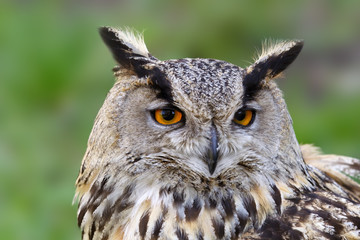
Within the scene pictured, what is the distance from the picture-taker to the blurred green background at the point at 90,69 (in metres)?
3.16

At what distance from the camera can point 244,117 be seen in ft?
5.93

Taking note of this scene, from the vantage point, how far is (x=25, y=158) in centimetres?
327

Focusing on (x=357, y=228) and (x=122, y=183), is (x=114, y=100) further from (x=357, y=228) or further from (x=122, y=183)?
(x=357, y=228)

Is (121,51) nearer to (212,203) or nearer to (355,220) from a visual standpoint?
(212,203)

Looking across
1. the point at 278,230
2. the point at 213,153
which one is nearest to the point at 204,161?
the point at 213,153

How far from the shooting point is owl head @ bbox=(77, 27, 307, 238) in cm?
177

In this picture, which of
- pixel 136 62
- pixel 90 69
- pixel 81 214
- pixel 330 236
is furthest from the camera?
pixel 90 69

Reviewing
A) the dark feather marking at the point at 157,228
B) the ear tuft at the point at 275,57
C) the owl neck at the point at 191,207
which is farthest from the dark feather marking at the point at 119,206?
the ear tuft at the point at 275,57

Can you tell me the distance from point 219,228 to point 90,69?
2.13 meters

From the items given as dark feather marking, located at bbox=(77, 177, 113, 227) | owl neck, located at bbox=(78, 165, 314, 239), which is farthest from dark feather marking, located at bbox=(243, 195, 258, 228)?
dark feather marking, located at bbox=(77, 177, 113, 227)

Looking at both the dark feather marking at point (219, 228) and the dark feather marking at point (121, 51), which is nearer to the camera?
the dark feather marking at point (219, 228)

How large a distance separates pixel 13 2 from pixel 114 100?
275 centimetres

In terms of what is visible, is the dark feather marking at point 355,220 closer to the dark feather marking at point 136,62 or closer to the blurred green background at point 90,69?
the dark feather marking at point 136,62

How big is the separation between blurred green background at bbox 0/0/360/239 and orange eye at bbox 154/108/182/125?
1251 millimetres
